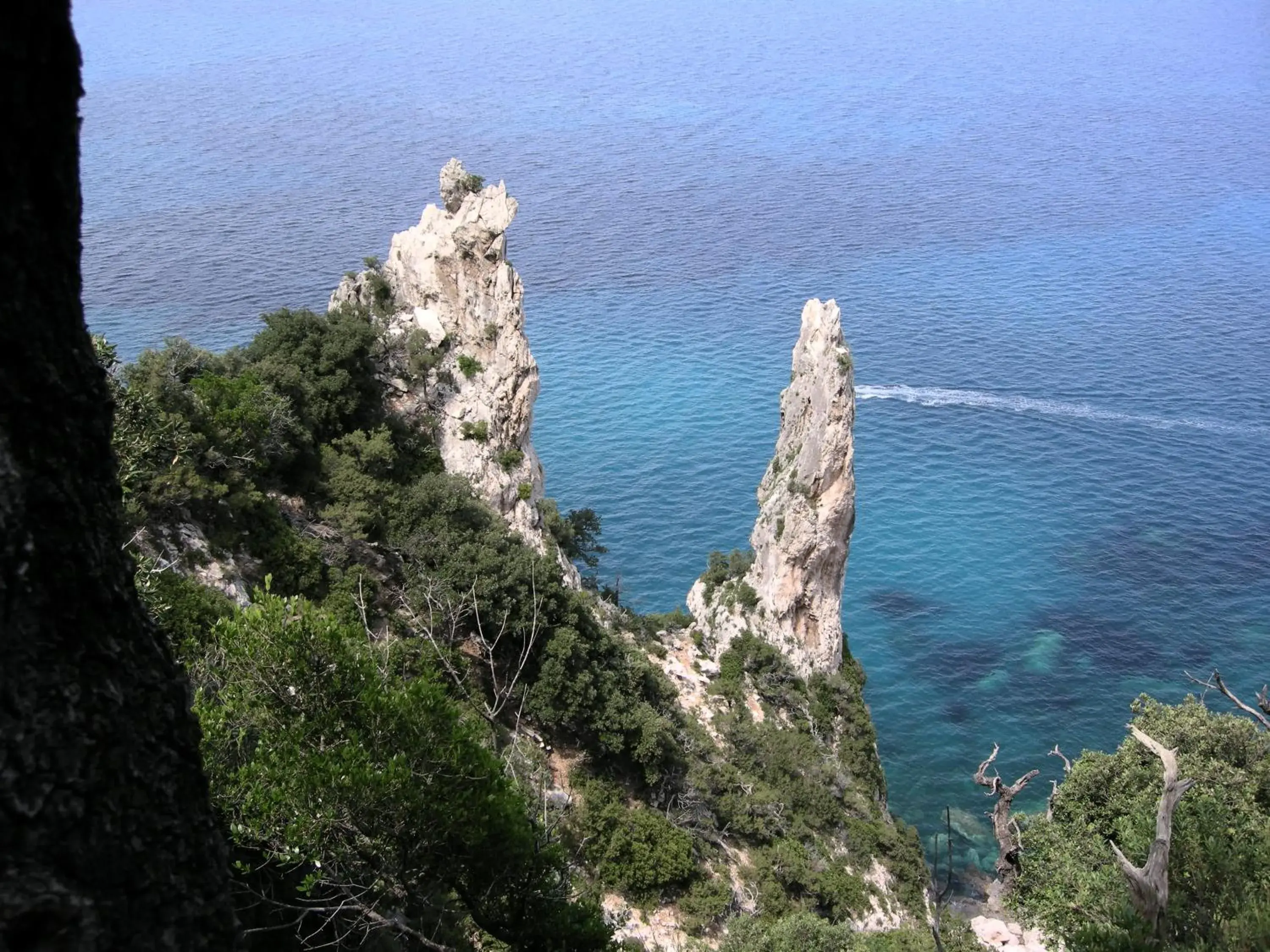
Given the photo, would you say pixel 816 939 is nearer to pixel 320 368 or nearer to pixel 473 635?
pixel 473 635

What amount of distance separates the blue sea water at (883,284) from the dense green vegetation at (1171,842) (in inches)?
711

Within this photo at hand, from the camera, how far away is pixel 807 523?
143ft

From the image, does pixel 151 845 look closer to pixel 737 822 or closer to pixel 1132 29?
pixel 737 822

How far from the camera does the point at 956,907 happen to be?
38375 millimetres

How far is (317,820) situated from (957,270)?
8840 centimetres

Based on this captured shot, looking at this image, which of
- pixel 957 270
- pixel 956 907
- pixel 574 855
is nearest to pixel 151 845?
pixel 574 855

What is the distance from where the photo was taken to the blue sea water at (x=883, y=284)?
54.8m

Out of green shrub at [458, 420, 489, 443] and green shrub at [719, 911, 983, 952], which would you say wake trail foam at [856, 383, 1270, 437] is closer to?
green shrub at [458, 420, 489, 443]

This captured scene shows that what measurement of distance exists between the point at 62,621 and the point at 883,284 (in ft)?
290

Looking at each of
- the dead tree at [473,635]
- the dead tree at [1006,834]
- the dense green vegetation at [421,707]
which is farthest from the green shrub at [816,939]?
the dead tree at [473,635]

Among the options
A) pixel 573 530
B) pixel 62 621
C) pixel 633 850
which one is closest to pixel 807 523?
pixel 573 530

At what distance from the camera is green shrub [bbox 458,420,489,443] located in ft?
113

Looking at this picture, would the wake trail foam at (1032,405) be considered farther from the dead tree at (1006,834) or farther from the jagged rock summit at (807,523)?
the dead tree at (1006,834)

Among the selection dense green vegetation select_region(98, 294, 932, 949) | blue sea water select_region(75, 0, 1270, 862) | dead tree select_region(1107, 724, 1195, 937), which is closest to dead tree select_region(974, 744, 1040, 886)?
dense green vegetation select_region(98, 294, 932, 949)
